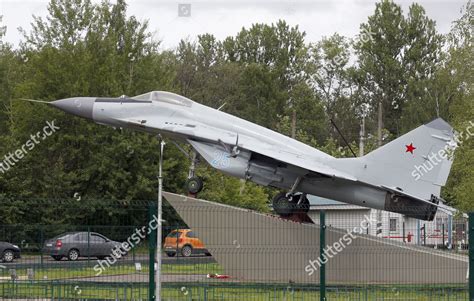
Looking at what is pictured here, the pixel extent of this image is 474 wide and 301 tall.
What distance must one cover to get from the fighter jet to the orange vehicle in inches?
157

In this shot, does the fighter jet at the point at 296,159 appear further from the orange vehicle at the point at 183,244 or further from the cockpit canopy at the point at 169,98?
the orange vehicle at the point at 183,244

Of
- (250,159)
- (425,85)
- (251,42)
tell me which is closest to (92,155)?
(250,159)

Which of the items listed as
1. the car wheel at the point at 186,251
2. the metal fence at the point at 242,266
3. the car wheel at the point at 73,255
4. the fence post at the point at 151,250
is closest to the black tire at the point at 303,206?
the metal fence at the point at 242,266

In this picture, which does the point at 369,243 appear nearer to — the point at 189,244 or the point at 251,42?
the point at 189,244

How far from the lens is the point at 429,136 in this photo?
72.3 feet

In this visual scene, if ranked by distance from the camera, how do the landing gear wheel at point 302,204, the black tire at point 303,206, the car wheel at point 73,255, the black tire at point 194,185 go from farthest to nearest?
1. the black tire at point 194,185
2. the landing gear wheel at point 302,204
3. the black tire at point 303,206
4. the car wheel at point 73,255

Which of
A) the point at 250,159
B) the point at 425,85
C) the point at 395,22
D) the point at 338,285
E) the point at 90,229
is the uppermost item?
the point at 395,22

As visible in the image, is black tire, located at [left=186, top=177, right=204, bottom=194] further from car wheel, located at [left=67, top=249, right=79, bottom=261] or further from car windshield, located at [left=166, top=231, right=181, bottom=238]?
car wheel, located at [left=67, top=249, right=79, bottom=261]

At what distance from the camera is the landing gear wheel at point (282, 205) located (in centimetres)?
2189

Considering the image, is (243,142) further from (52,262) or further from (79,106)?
(52,262)

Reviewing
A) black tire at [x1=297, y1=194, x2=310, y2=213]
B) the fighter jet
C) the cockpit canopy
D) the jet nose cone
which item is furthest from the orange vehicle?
the jet nose cone

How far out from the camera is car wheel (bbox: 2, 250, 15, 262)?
14141 mm

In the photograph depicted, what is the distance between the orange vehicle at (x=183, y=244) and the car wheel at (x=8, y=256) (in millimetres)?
3192

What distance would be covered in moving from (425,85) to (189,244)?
55.9m
